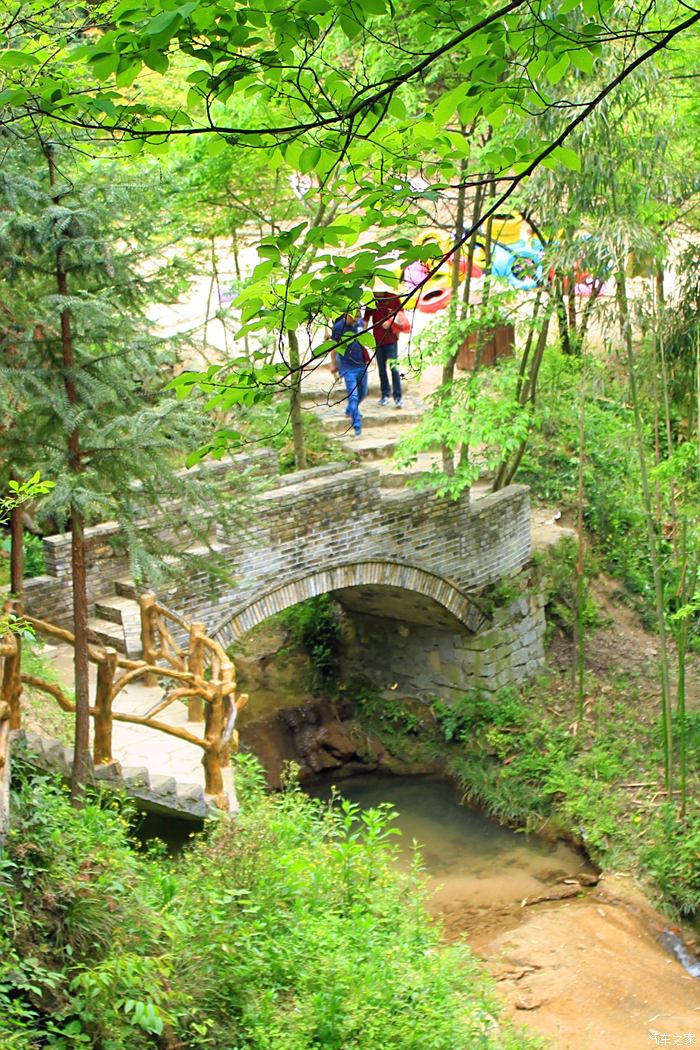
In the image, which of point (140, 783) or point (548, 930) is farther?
point (548, 930)

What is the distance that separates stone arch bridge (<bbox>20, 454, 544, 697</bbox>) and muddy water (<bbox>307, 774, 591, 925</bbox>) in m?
1.35

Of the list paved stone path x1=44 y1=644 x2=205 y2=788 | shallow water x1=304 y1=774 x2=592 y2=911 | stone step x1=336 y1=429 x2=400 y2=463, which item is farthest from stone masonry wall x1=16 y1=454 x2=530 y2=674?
shallow water x1=304 y1=774 x2=592 y2=911

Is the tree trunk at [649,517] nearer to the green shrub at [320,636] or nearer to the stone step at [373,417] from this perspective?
the stone step at [373,417]

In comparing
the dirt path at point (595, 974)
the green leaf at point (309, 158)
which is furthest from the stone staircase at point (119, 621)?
the green leaf at point (309, 158)

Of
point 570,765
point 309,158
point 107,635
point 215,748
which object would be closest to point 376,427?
point 570,765

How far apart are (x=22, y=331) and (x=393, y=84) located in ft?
14.3

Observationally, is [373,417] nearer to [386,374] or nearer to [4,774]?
[386,374]

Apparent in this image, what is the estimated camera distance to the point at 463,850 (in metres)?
11.4

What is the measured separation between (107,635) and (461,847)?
14.6 ft

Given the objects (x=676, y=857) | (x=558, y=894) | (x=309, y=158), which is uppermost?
(x=309, y=158)

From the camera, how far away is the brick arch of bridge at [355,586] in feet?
34.1

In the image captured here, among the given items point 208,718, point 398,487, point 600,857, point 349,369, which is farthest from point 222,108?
point 600,857

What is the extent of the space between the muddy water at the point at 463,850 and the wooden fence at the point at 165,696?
122 inches

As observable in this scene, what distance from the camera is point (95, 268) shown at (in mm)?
6375
